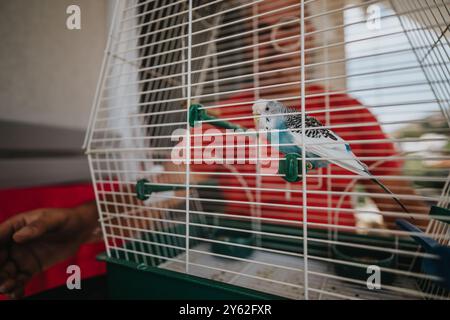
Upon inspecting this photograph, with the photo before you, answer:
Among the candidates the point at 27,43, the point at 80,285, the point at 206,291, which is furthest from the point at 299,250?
the point at 27,43

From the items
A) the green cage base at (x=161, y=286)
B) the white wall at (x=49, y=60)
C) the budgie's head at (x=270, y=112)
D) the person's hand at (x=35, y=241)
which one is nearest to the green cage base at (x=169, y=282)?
the green cage base at (x=161, y=286)

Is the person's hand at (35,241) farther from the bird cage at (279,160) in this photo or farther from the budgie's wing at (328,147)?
the budgie's wing at (328,147)

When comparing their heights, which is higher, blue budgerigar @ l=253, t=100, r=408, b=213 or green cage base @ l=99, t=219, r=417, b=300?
blue budgerigar @ l=253, t=100, r=408, b=213

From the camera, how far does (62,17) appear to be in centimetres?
85

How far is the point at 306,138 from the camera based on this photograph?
0.43m

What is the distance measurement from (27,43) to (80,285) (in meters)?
0.76

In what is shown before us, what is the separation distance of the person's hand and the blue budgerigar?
2.24 feet

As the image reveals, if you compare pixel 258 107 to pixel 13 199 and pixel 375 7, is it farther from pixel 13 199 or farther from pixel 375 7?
pixel 13 199

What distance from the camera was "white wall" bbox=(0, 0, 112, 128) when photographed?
0.73 metres

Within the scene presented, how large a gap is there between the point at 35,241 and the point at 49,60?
574 mm

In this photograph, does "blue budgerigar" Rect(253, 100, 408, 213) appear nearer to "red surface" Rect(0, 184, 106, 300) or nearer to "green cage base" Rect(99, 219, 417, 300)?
"green cage base" Rect(99, 219, 417, 300)

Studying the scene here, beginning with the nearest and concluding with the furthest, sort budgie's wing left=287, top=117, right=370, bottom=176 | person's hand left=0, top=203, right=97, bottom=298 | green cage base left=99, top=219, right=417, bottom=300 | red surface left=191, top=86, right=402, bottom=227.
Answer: budgie's wing left=287, top=117, right=370, bottom=176
green cage base left=99, top=219, right=417, bottom=300
person's hand left=0, top=203, right=97, bottom=298
red surface left=191, top=86, right=402, bottom=227

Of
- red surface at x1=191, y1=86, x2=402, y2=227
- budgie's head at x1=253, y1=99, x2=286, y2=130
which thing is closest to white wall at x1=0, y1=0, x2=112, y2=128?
red surface at x1=191, y1=86, x2=402, y2=227

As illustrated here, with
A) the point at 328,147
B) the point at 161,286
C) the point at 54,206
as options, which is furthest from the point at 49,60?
the point at 328,147
